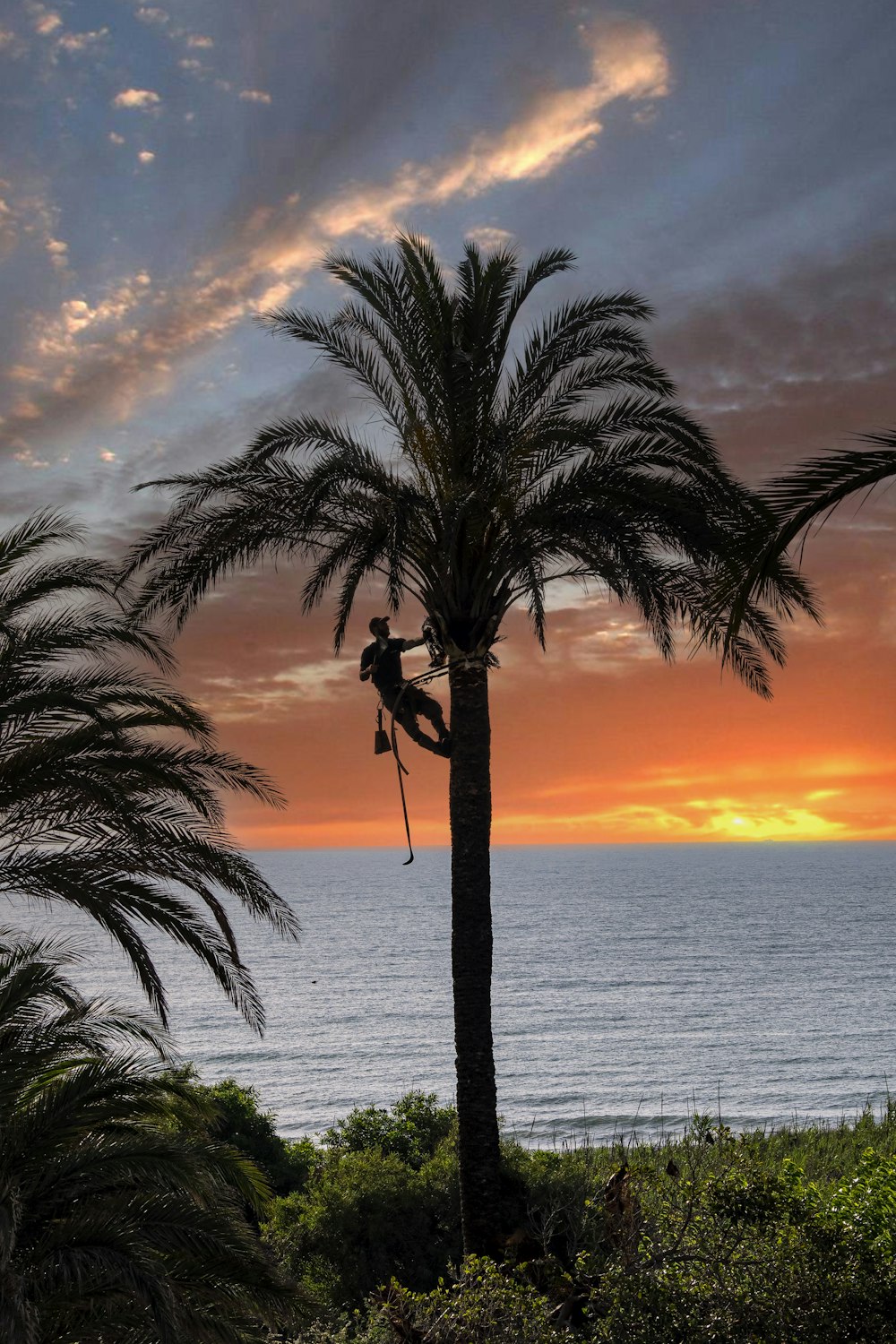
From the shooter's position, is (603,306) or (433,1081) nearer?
(603,306)

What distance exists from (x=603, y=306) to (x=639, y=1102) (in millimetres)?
31384

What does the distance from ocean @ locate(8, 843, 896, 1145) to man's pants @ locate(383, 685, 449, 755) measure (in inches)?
857

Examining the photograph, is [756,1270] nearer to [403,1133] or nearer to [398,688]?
[398,688]

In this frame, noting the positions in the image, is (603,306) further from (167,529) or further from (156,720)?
(156,720)

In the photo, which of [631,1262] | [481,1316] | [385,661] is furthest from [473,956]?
[481,1316]

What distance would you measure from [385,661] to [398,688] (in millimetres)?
370

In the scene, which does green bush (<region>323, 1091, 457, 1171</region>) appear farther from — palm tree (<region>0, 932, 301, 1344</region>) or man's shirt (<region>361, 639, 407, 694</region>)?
palm tree (<region>0, 932, 301, 1344</region>)

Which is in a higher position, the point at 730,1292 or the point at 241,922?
the point at 730,1292

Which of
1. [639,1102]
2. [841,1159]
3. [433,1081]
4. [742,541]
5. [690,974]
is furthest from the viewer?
[690,974]

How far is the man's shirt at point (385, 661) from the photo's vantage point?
42.7 ft

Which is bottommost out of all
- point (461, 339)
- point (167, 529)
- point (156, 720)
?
point (156, 720)

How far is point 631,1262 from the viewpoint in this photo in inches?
370

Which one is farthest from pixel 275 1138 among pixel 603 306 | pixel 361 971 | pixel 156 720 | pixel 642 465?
pixel 361 971

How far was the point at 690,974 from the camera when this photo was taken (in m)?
72.8
